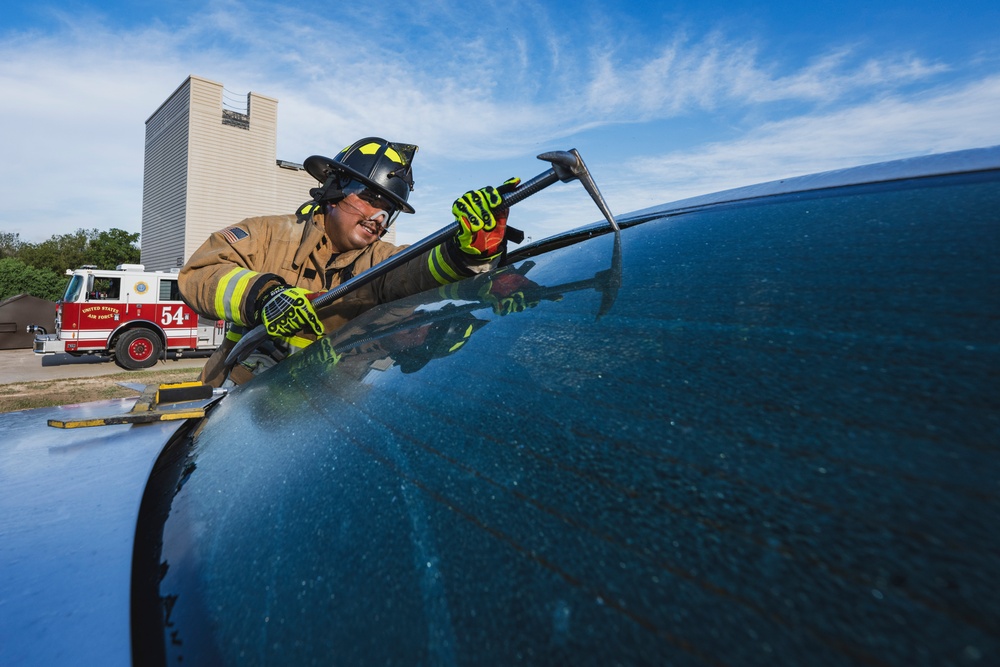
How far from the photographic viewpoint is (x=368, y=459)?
64 cm

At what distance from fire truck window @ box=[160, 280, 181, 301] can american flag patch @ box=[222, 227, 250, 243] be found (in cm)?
935

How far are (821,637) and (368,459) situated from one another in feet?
1.58

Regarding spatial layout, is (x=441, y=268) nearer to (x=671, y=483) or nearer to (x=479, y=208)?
(x=479, y=208)

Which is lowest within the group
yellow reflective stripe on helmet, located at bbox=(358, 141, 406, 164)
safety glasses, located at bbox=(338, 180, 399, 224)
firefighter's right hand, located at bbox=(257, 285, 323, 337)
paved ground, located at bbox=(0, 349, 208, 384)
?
paved ground, located at bbox=(0, 349, 208, 384)

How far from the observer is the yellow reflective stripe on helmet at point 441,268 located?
2758mm

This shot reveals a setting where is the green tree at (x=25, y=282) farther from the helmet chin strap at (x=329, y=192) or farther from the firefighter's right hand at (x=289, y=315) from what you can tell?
the firefighter's right hand at (x=289, y=315)

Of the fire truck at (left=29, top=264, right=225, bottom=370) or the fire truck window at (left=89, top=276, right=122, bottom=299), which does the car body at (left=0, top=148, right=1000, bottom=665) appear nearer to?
the fire truck at (left=29, top=264, right=225, bottom=370)

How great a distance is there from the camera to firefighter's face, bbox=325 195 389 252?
3.86m

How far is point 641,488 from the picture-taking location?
16.9 inches

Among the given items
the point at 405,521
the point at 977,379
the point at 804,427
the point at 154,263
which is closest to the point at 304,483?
the point at 405,521

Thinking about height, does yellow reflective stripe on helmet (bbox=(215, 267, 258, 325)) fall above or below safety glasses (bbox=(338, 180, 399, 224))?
below

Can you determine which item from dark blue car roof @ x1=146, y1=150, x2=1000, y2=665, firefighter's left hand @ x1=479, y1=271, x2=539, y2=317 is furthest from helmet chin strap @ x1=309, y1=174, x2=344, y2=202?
dark blue car roof @ x1=146, y1=150, x2=1000, y2=665

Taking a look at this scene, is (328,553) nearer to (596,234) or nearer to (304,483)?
(304,483)

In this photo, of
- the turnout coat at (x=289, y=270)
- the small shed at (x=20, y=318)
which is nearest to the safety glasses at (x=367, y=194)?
the turnout coat at (x=289, y=270)
